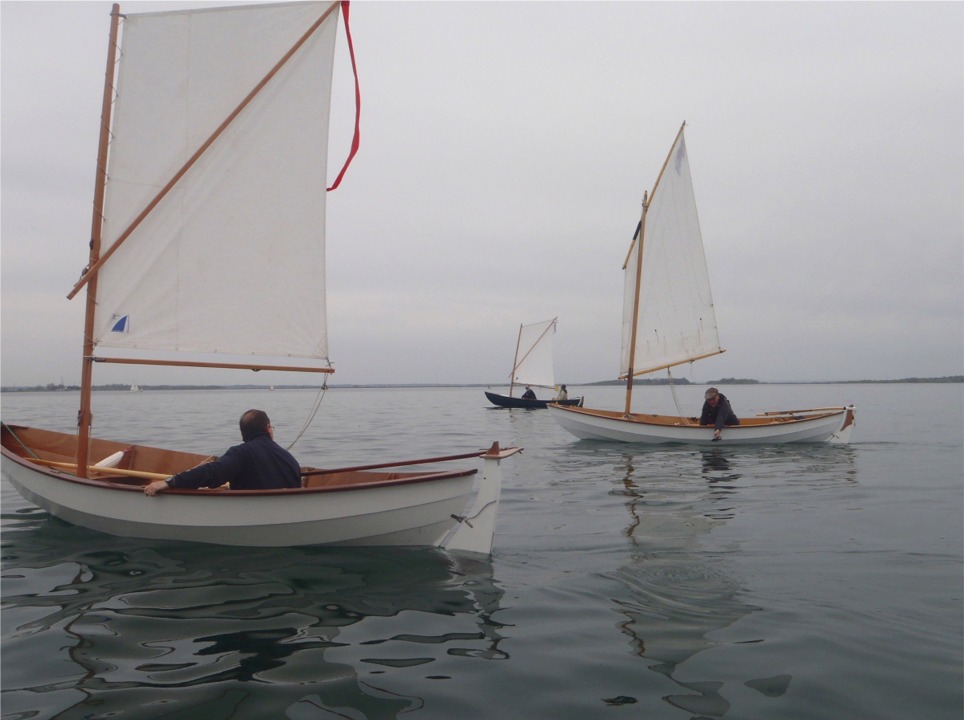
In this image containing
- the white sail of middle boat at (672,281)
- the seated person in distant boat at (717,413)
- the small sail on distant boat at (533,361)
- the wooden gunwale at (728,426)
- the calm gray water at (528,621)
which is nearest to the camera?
the calm gray water at (528,621)

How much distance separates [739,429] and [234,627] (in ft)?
61.6

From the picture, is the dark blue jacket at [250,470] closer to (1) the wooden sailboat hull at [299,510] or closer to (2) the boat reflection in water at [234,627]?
(1) the wooden sailboat hull at [299,510]

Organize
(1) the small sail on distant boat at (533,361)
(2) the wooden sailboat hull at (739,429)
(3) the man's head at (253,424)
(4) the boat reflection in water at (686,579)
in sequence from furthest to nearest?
(1) the small sail on distant boat at (533,361)
(2) the wooden sailboat hull at (739,429)
(3) the man's head at (253,424)
(4) the boat reflection in water at (686,579)

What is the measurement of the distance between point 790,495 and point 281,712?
10734 mm

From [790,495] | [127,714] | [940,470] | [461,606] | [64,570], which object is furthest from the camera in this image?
[940,470]

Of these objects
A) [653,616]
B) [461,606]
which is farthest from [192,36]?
[653,616]

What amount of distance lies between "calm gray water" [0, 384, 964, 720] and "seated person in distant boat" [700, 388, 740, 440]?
9609 mm

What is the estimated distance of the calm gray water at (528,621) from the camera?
4535 millimetres

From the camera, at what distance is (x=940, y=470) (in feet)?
51.0

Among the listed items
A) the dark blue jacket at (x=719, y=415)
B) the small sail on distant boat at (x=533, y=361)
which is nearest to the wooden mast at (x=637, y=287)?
the dark blue jacket at (x=719, y=415)

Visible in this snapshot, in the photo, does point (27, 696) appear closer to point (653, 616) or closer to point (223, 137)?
point (653, 616)

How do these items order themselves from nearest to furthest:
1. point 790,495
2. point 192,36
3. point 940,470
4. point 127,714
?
point 127,714, point 192,36, point 790,495, point 940,470

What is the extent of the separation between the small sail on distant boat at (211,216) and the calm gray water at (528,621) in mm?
695

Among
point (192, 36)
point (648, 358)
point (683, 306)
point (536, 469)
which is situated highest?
point (192, 36)
